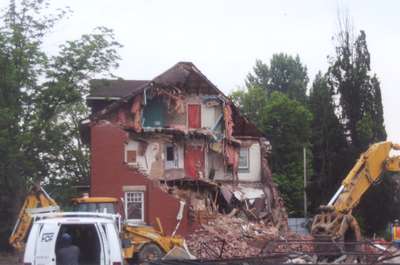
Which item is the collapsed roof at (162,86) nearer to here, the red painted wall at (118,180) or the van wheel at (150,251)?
the red painted wall at (118,180)

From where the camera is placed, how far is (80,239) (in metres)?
15.4

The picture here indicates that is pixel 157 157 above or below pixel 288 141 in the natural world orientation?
below

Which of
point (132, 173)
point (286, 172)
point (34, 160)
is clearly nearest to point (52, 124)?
point (34, 160)

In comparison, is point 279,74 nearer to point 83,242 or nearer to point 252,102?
point 252,102

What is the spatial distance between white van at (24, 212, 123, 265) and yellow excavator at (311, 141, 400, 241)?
1103 cm

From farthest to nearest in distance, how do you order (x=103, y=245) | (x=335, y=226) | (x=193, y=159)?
1. (x=193, y=159)
2. (x=335, y=226)
3. (x=103, y=245)

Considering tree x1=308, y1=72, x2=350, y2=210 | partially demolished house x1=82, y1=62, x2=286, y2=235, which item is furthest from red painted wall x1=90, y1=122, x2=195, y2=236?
tree x1=308, y1=72, x2=350, y2=210

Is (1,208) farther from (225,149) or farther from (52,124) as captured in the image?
(225,149)

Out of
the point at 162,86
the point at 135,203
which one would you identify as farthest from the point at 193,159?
the point at 135,203

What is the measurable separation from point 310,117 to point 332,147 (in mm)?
13239

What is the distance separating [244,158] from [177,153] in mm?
7548

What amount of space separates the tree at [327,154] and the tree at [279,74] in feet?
120

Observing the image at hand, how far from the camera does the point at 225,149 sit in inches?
2037

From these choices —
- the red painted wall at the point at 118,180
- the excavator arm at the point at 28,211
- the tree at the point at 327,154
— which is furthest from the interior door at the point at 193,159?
the excavator arm at the point at 28,211
